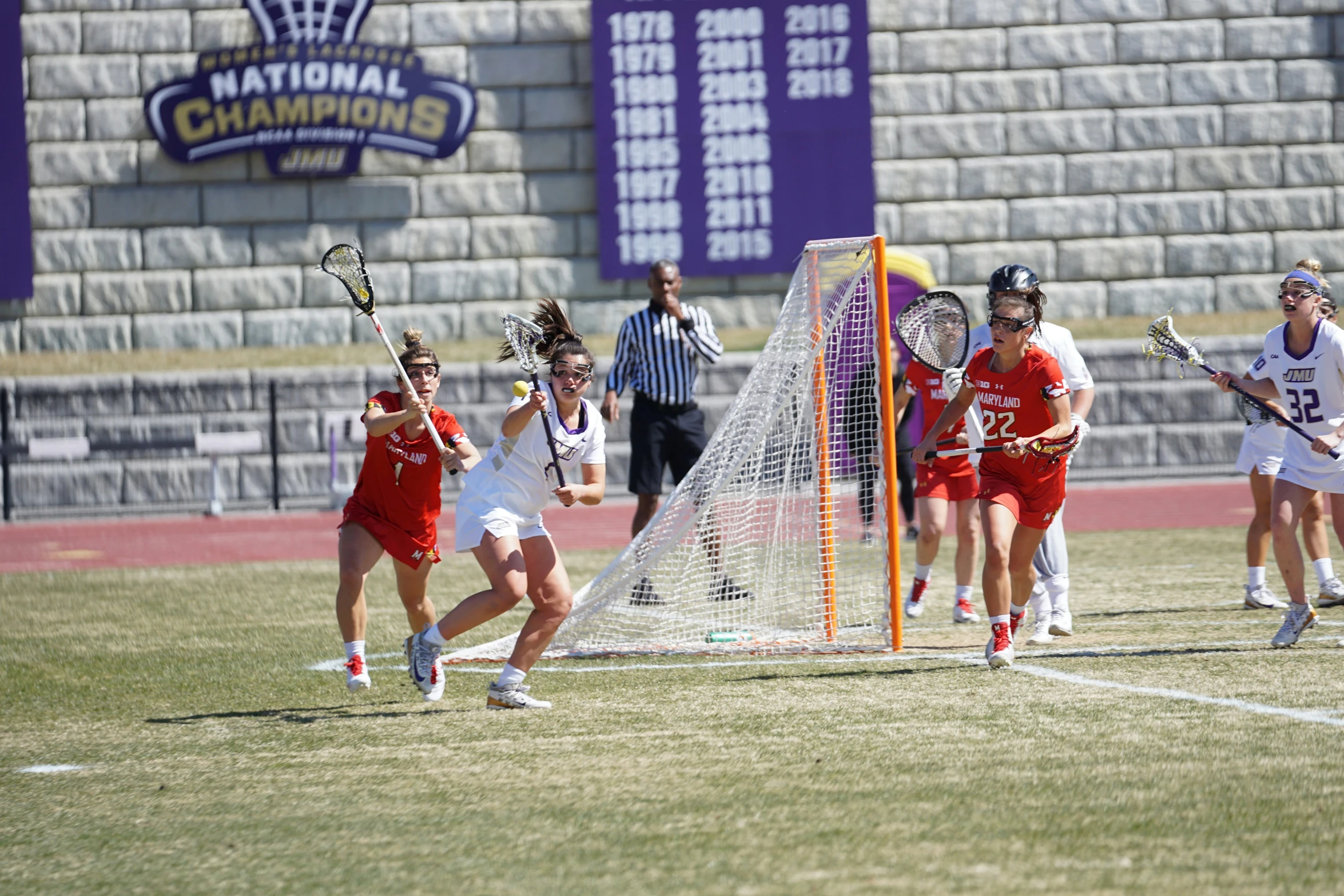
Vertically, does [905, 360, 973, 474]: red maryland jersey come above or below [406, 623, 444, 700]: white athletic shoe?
above

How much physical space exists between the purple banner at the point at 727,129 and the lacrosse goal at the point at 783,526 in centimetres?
984

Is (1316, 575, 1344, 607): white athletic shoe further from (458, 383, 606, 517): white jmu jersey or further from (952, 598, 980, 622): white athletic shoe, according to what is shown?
(458, 383, 606, 517): white jmu jersey

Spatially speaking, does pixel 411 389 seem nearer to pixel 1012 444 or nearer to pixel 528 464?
pixel 528 464

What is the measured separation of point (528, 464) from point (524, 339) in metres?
0.56

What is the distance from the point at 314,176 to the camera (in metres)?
17.6

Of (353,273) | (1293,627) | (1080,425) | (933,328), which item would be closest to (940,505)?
(933,328)

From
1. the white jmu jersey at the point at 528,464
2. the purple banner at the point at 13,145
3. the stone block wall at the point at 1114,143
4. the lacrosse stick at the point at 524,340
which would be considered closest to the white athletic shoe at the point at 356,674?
the white jmu jersey at the point at 528,464

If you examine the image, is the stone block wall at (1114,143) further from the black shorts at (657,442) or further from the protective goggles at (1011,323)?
the protective goggles at (1011,323)

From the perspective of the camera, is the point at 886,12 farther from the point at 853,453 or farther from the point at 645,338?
the point at 853,453

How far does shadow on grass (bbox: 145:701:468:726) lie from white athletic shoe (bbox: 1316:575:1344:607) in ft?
15.9

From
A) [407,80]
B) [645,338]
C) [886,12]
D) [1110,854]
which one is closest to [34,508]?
[407,80]

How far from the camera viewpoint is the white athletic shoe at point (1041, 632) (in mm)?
7238

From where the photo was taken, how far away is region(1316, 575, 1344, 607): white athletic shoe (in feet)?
26.3

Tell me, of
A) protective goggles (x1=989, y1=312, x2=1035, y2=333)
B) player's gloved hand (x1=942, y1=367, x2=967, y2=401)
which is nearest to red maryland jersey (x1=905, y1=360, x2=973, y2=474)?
player's gloved hand (x1=942, y1=367, x2=967, y2=401)
